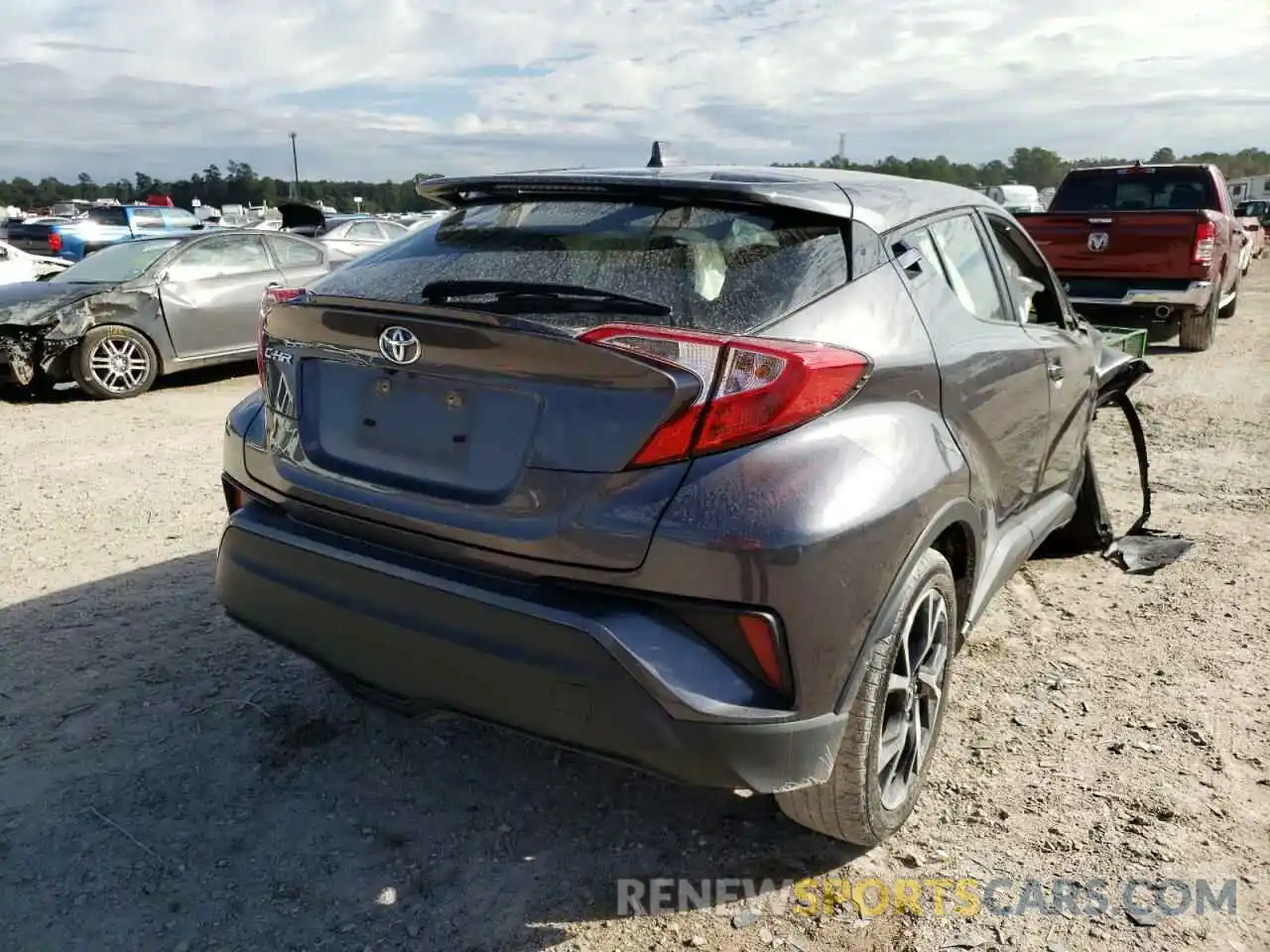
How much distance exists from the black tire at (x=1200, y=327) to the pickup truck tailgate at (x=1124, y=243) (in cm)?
82

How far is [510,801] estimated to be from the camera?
283cm

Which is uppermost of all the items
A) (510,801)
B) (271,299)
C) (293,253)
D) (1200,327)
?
(271,299)

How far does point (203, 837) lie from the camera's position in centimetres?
264

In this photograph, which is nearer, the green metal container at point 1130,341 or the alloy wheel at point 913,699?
the alloy wheel at point 913,699

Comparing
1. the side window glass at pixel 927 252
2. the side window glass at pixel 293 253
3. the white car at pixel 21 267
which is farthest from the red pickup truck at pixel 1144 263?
the white car at pixel 21 267

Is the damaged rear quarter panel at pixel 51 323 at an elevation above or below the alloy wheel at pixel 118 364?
above

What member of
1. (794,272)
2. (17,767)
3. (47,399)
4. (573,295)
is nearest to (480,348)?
(573,295)

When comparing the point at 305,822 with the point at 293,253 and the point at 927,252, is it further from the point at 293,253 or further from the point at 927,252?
the point at 293,253

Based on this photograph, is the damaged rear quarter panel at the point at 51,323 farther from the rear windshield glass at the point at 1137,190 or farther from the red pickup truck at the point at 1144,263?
the rear windshield glass at the point at 1137,190

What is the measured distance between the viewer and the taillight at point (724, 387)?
2068mm

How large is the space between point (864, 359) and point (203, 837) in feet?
6.79

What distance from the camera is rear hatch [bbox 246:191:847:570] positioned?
209 centimetres

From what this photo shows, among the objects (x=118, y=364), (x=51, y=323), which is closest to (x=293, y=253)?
(x=118, y=364)

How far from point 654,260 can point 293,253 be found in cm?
897
